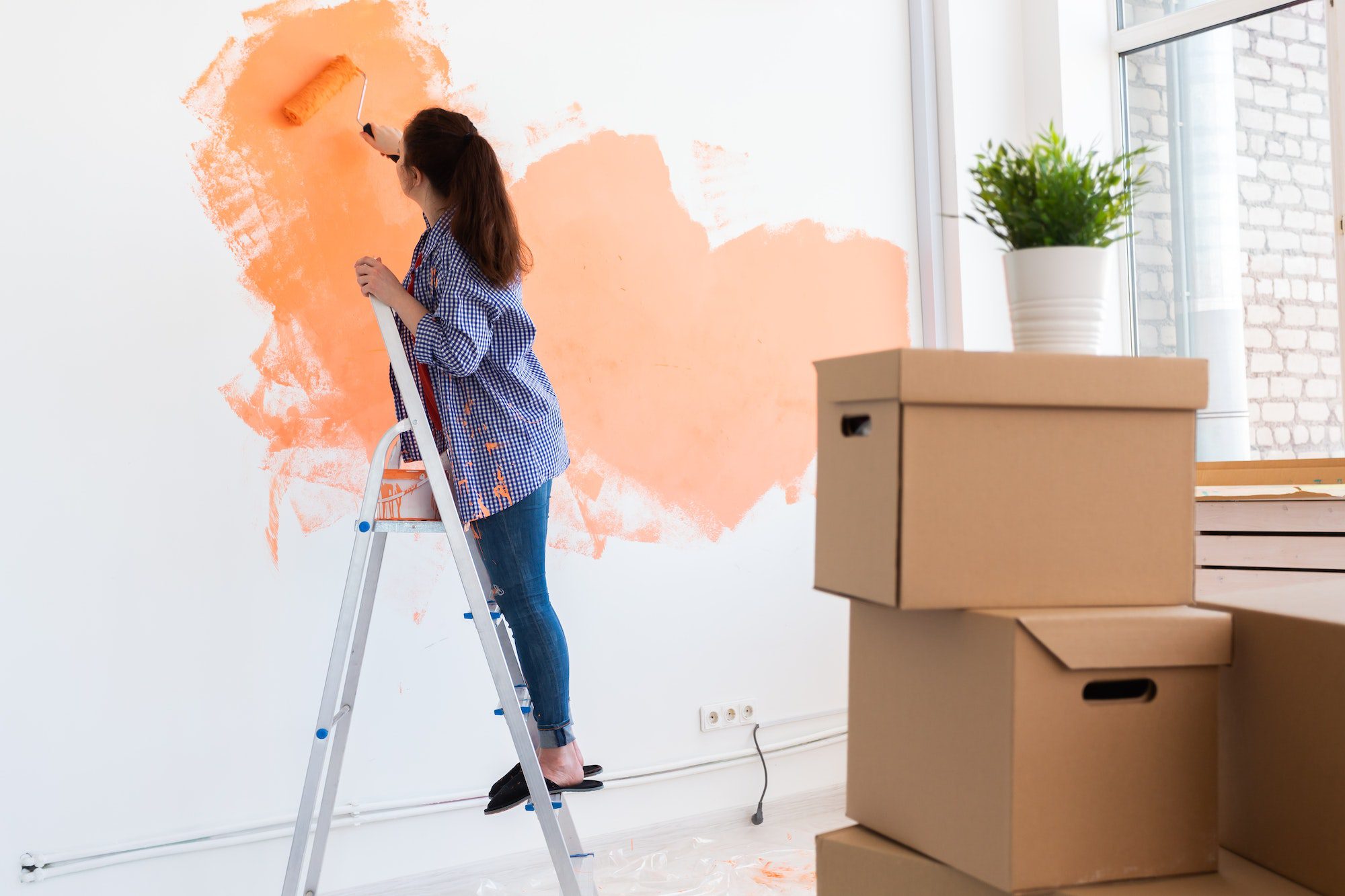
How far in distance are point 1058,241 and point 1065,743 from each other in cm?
52

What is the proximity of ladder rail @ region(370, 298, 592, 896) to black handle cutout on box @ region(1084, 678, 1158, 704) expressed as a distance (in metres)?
1.02

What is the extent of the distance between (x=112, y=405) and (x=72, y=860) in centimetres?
84

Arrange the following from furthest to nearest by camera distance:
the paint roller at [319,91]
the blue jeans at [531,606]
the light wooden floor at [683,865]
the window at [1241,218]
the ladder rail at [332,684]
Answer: the window at [1241,218], the light wooden floor at [683,865], the paint roller at [319,91], the blue jeans at [531,606], the ladder rail at [332,684]

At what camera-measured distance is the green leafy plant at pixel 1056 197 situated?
3.54ft

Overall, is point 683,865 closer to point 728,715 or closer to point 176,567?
point 728,715

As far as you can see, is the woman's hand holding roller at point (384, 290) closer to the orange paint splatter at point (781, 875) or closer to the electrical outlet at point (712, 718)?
the electrical outlet at point (712, 718)

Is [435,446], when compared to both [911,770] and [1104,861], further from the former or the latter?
[1104,861]

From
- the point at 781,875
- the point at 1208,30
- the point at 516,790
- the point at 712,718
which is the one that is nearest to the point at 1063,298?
the point at 516,790

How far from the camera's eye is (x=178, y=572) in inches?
77.9

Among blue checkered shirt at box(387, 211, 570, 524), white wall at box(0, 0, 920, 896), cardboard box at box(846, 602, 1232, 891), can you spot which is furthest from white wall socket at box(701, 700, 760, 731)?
cardboard box at box(846, 602, 1232, 891)

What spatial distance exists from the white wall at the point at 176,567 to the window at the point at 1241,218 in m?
1.75

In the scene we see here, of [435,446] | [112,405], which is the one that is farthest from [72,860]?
[435,446]

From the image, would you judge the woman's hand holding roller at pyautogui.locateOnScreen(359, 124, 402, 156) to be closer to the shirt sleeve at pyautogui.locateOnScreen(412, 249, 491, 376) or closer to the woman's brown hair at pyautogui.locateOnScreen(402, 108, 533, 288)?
the woman's brown hair at pyautogui.locateOnScreen(402, 108, 533, 288)

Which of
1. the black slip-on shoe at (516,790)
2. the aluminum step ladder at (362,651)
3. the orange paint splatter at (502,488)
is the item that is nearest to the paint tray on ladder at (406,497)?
the aluminum step ladder at (362,651)
